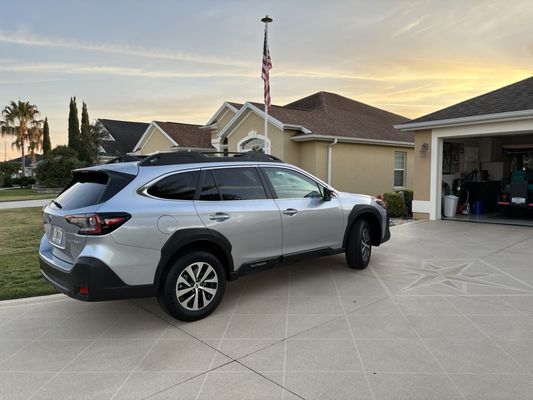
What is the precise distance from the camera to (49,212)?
409 centimetres

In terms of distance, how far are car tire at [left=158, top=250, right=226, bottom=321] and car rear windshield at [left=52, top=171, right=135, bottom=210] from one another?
96 centimetres

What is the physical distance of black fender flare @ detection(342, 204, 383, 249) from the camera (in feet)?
18.7

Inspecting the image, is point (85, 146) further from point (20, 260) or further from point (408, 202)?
point (408, 202)

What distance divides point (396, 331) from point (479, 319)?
3.41 ft

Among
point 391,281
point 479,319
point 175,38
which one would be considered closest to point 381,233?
point 391,281

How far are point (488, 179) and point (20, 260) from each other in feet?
48.0

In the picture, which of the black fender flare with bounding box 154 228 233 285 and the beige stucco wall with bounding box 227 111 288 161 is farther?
the beige stucco wall with bounding box 227 111 288 161

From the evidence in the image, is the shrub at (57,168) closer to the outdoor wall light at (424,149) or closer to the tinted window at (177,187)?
the outdoor wall light at (424,149)

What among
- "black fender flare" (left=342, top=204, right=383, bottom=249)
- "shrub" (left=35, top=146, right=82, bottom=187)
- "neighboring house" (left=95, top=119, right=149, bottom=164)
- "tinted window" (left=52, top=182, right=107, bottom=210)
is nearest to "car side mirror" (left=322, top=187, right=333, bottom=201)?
"black fender flare" (left=342, top=204, right=383, bottom=249)

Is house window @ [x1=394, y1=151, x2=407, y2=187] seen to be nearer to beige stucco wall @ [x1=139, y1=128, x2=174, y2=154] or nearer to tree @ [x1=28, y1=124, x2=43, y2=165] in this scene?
beige stucco wall @ [x1=139, y1=128, x2=174, y2=154]

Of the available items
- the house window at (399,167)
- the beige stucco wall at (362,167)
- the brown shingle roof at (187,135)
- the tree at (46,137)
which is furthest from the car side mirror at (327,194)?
the tree at (46,137)

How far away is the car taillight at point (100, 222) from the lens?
344 cm

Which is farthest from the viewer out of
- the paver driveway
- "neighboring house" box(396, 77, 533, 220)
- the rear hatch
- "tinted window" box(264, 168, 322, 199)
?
"neighboring house" box(396, 77, 533, 220)

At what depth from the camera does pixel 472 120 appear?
10344 mm
